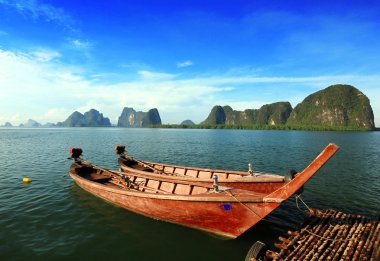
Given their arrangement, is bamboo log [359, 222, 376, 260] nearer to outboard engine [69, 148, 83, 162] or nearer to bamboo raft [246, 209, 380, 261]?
bamboo raft [246, 209, 380, 261]

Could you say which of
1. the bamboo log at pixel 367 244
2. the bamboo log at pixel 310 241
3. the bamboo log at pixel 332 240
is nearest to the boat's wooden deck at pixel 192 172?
the bamboo log at pixel 310 241

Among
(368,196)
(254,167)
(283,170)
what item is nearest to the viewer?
(368,196)

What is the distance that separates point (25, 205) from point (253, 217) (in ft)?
42.3

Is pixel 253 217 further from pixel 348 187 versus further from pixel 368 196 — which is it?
pixel 348 187

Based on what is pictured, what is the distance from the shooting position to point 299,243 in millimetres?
8062

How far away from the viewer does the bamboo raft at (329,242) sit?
727cm

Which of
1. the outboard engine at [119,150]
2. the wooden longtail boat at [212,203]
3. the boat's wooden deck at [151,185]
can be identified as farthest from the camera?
the outboard engine at [119,150]

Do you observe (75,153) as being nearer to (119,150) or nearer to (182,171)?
(119,150)

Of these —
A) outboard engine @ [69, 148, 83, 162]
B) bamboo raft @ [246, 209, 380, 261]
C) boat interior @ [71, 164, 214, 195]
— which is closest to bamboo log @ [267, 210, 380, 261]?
bamboo raft @ [246, 209, 380, 261]

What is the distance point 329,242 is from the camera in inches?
321

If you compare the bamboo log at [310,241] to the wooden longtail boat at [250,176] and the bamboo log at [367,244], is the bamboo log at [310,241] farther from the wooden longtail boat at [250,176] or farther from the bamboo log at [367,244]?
the wooden longtail boat at [250,176]

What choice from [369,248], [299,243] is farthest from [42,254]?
[369,248]

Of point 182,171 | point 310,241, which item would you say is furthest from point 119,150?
point 310,241

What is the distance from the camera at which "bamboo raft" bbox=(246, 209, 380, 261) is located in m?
7.27
